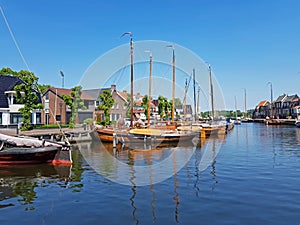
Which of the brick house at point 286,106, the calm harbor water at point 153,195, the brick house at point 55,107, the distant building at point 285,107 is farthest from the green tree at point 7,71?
the brick house at point 286,106

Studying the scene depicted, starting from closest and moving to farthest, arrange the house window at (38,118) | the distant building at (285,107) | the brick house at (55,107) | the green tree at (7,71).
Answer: the house window at (38,118) → the brick house at (55,107) → the green tree at (7,71) → the distant building at (285,107)

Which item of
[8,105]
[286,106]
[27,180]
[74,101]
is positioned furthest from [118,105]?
[286,106]

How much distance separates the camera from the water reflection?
12.0 metres

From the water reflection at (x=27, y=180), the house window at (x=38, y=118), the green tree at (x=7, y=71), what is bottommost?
the water reflection at (x=27, y=180)

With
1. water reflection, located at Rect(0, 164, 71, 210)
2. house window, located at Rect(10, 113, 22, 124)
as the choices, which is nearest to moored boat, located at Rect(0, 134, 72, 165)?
water reflection, located at Rect(0, 164, 71, 210)

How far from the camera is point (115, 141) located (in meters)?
30.7

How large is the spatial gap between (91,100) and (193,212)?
5309 cm

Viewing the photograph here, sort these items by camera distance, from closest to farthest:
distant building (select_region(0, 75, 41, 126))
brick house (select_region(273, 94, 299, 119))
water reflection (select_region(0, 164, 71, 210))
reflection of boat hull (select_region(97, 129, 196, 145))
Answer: water reflection (select_region(0, 164, 71, 210)), reflection of boat hull (select_region(97, 129, 196, 145)), distant building (select_region(0, 75, 41, 126)), brick house (select_region(273, 94, 299, 119))

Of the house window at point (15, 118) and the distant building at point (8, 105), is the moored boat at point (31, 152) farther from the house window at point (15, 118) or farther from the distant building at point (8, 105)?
the house window at point (15, 118)

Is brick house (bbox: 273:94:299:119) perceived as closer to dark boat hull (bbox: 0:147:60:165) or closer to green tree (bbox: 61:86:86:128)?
green tree (bbox: 61:86:86:128)

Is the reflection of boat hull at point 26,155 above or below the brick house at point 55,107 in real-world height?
below

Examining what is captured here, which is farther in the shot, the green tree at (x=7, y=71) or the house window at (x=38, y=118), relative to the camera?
the green tree at (x=7, y=71)

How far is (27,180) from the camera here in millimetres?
15344

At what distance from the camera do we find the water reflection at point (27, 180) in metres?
12.0
